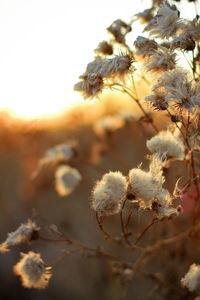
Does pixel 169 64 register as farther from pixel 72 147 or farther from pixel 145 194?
pixel 72 147

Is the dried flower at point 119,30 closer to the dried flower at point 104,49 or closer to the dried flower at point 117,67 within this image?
the dried flower at point 104,49

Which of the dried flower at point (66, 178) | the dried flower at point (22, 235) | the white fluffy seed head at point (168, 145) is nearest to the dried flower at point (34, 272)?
the dried flower at point (22, 235)

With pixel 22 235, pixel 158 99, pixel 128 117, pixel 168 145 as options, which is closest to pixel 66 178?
pixel 128 117

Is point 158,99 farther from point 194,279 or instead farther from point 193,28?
point 194,279

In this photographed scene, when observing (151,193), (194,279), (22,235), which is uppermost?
(22,235)

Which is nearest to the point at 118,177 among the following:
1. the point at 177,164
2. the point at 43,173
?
the point at 177,164

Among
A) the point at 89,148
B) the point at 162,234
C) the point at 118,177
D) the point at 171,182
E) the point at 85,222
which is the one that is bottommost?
the point at 118,177
